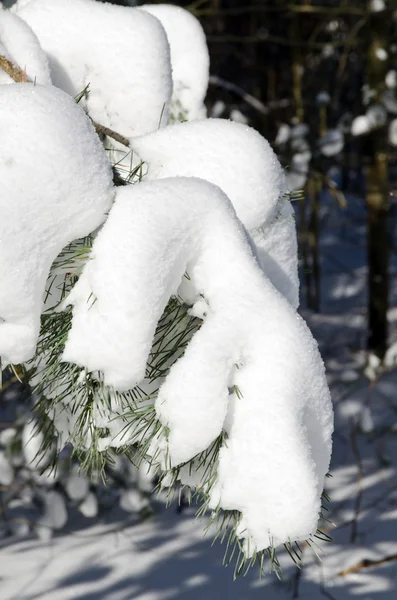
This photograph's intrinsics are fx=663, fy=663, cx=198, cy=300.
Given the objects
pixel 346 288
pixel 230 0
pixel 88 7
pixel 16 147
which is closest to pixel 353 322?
pixel 346 288

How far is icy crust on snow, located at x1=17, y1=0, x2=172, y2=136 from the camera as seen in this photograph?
2.97 feet

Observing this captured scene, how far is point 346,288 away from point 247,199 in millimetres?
5309

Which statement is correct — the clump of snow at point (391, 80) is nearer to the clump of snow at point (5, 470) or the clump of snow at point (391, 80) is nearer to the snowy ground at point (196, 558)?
the snowy ground at point (196, 558)

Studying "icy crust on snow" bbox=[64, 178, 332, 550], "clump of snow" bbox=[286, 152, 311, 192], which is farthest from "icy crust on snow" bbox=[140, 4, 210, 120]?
"clump of snow" bbox=[286, 152, 311, 192]

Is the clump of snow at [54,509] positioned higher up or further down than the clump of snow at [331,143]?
further down

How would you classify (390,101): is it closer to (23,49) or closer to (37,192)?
(23,49)

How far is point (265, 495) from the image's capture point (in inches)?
25.3

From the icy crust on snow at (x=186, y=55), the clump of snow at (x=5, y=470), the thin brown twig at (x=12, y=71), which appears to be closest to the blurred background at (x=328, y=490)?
the clump of snow at (x=5, y=470)

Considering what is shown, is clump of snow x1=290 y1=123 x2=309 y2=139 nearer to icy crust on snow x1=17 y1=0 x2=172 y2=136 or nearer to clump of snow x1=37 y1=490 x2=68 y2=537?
clump of snow x1=37 y1=490 x2=68 y2=537

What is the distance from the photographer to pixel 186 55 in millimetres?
1192

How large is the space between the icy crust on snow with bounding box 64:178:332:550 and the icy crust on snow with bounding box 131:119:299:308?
88 millimetres

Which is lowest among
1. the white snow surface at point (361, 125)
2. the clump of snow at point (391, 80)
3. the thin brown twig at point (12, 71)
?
the thin brown twig at point (12, 71)

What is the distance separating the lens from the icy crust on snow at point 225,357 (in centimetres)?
61

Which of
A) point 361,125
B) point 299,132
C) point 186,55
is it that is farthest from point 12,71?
point 299,132
